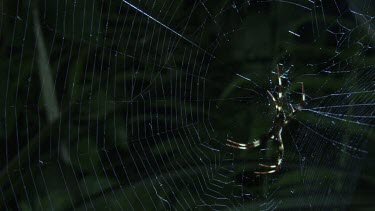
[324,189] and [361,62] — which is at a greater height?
[361,62]

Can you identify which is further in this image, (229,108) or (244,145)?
(229,108)

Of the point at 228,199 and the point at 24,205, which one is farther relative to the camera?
the point at 228,199

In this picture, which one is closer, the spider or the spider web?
the spider web

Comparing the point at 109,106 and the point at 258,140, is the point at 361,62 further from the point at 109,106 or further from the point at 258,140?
the point at 109,106

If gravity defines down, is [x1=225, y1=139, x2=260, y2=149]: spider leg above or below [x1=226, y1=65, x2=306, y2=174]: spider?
below

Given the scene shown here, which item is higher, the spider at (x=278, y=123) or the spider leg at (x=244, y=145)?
the spider at (x=278, y=123)

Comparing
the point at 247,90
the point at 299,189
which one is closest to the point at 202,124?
the point at 247,90

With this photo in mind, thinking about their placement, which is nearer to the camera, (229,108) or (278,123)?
(278,123)

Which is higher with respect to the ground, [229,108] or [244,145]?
[229,108]

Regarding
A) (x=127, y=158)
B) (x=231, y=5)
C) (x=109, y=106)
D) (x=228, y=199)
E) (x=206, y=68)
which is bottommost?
(x=228, y=199)

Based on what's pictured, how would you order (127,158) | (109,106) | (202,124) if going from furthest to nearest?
(202,124) → (127,158) → (109,106)

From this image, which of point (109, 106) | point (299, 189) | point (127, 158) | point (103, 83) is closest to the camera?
point (109, 106)
